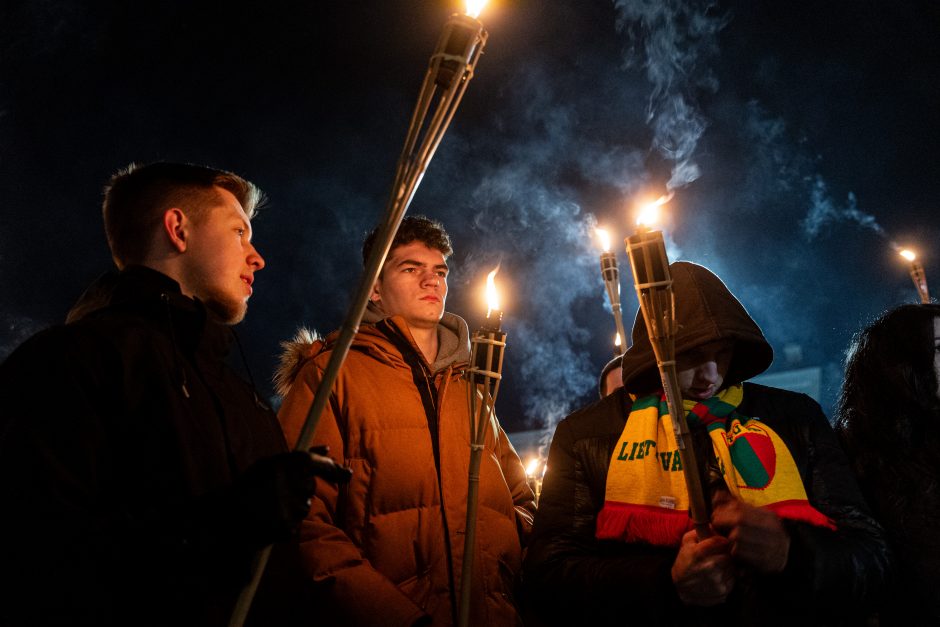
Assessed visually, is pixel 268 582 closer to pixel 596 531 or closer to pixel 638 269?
pixel 596 531

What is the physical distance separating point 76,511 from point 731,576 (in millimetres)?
2002

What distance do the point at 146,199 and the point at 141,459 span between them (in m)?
1.33

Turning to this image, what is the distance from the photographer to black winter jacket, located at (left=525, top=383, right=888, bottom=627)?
1.80m

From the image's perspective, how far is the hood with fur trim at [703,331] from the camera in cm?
249

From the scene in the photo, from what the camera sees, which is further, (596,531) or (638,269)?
(596,531)

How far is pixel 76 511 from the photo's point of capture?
51.2 inches

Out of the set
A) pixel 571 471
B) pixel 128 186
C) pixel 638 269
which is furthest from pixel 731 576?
pixel 128 186

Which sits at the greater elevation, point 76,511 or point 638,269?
point 638,269

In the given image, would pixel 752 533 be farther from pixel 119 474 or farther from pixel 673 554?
pixel 119 474

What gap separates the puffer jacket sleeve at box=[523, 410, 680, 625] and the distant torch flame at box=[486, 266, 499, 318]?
787mm

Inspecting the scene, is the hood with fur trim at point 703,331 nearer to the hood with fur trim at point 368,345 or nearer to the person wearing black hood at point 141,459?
the hood with fur trim at point 368,345

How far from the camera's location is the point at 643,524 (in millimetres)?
2234

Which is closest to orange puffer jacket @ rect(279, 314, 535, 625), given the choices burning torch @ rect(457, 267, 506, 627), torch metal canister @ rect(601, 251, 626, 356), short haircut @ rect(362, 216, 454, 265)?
burning torch @ rect(457, 267, 506, 627)

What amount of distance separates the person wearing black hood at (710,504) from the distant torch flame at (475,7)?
1.72m
